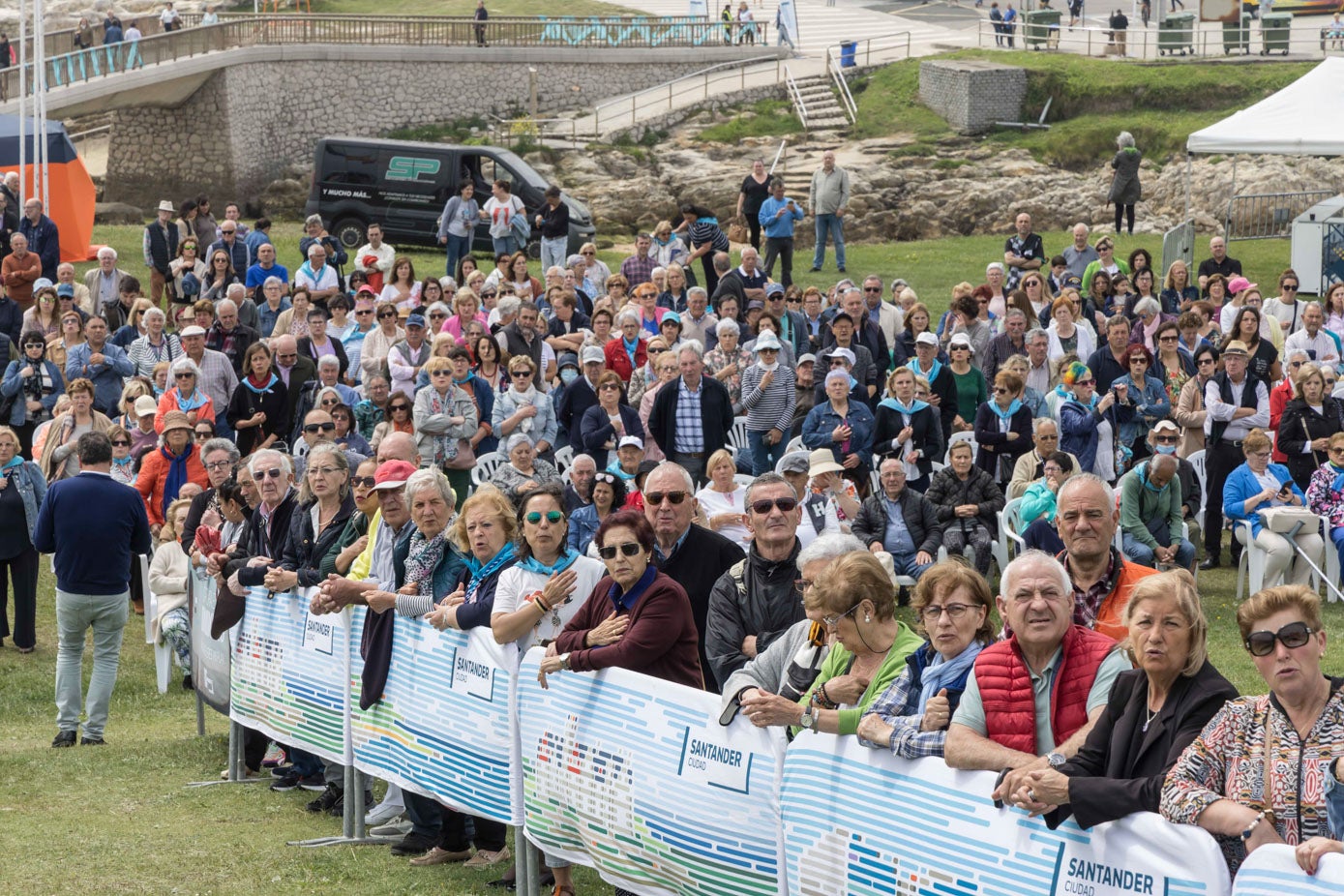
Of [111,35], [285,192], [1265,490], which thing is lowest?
[1265,490]

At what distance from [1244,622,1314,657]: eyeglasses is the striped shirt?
10124mm

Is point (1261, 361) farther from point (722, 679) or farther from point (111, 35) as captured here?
point (111, 35)

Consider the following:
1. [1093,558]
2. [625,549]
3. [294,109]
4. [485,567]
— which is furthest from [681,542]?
[294,109]

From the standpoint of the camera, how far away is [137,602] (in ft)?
48.1

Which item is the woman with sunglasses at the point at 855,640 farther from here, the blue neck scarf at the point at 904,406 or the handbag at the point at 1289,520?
the blue neck scarf at the point at 904,406

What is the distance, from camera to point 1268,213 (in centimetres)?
3095

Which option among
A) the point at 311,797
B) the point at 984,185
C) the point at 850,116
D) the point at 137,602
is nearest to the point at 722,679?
the point at 311,797

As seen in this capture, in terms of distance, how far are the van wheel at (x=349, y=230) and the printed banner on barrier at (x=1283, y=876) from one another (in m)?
27.5

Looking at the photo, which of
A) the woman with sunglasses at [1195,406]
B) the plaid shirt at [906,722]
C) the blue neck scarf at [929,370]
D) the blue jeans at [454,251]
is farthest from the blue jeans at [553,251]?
the plaid shirt at [906,722]

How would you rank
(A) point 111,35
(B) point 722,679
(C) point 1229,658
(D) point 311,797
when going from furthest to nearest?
(A) point 111,35 → (C) point 1229,658 → (D) point 311,797 → (B) point 722,679

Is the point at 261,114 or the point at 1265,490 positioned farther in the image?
the point at 261,114

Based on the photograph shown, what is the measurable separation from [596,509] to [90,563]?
10.7 ft

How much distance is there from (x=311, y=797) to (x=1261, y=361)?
9.85m

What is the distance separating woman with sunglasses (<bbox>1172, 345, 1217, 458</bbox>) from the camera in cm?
1488
